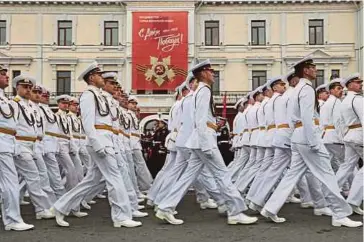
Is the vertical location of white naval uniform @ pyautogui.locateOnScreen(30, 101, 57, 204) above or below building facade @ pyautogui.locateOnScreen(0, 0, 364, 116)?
below

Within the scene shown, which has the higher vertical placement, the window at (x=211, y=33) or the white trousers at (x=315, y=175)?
the window at (x=211, y=33)

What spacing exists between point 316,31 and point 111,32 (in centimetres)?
1405

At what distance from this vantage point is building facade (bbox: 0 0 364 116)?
41.0m

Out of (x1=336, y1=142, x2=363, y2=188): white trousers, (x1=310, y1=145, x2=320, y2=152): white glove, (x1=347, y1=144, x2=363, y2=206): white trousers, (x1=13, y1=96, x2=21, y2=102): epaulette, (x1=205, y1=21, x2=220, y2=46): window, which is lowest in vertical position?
(x1=347, y1=144, x2=363, y2=206): white trousers

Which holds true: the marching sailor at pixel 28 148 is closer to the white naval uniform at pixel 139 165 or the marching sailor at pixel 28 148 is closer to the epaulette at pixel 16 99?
the epaulette at pixel 16 99

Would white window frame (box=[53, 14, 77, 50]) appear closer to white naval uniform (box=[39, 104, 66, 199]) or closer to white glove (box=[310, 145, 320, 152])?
white naval uniform (box=[39, 104, 66, 199])

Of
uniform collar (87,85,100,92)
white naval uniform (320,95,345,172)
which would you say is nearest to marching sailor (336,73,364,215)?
white naval uniform (320,95,345,172)

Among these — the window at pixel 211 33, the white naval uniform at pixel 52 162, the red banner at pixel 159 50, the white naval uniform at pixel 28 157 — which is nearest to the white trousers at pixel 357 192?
the white naval uniform at pixel 28 157

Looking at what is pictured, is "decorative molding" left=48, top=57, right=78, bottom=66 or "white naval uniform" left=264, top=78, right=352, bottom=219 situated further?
"decorative molding" left=48, top=57, right=78, bottom=66

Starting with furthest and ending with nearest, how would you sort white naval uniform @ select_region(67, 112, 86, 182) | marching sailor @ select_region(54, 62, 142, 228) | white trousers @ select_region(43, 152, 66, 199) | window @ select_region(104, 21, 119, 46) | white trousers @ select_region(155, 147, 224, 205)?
window @ select_region(104, 21, 119, 46) < white naval uniform @ select_region(67, 112, 86, 182) < white trousers @ select_region(43, 152, 66, 199) < white trousers @ select_region(155, 147, 224, 205) < marching sailor @ select_region(54, 62, 142, 228)

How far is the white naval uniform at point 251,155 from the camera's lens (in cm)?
1096

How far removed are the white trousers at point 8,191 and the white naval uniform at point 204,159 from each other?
188 cm

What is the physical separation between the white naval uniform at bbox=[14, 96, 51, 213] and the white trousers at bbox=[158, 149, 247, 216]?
6.23 ft

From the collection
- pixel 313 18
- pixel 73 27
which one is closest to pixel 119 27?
pixel 73 27
